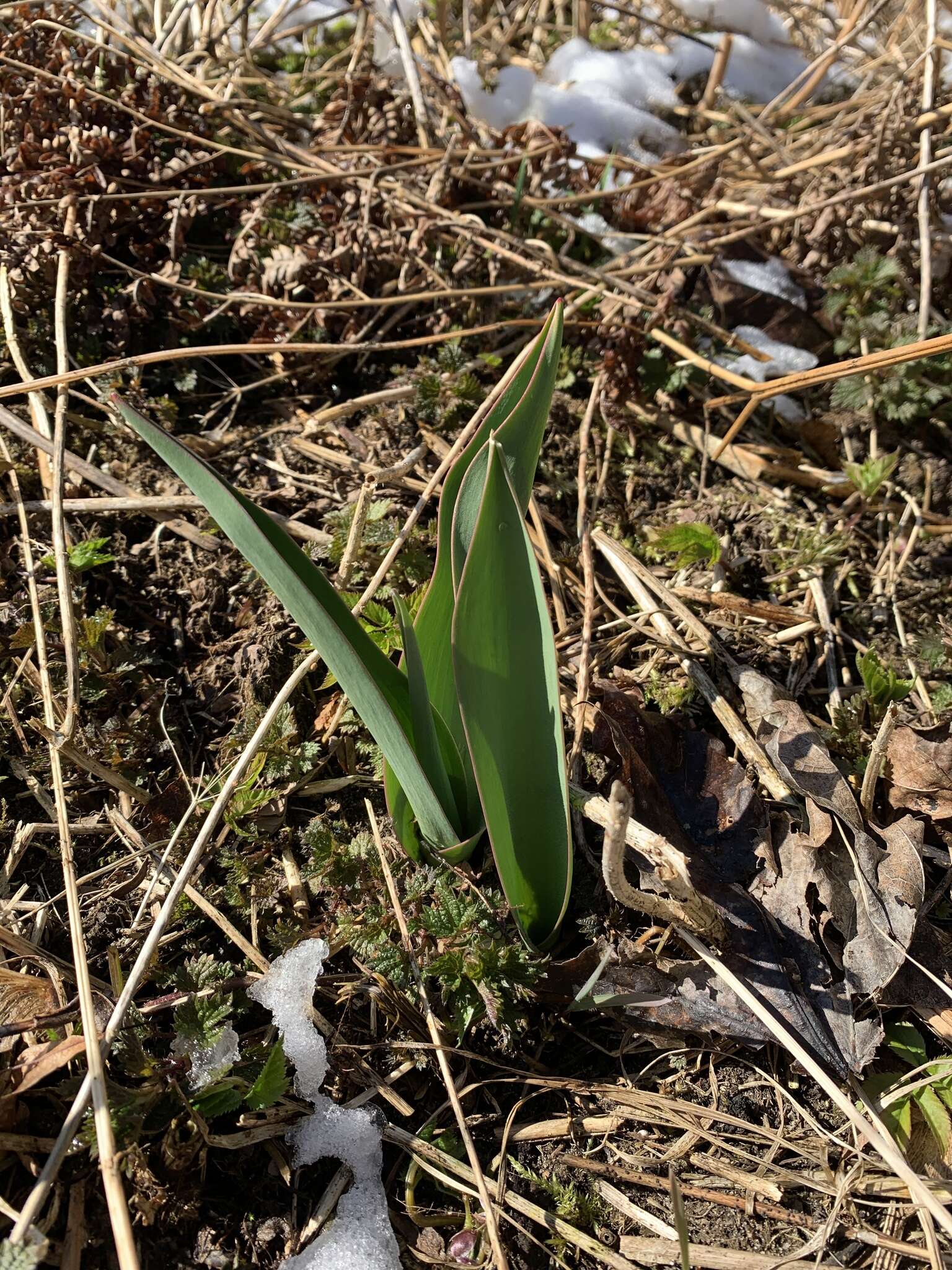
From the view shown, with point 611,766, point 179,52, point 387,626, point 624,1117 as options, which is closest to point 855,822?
point 611,766

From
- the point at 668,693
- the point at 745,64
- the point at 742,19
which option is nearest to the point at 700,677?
the point at 668,693

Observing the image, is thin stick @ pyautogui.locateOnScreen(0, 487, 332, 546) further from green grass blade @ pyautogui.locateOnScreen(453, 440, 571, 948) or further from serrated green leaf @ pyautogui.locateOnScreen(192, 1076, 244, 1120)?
serrated green leaf @ pyautogui.locateOnScreen(192, 1076, 244, 1120)

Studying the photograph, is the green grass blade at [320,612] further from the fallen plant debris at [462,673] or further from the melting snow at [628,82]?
the melting snow at [628,82]

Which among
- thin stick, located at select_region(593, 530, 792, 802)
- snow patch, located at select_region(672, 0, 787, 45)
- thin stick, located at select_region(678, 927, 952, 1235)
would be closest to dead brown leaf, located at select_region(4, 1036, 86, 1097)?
thin stick, located at select_region(678, 927, 952, 1235)

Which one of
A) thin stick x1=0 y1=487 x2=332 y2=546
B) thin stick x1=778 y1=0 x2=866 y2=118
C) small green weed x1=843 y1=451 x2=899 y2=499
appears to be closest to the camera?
thin stick x1=0 y1=487 x2=332 y2=546

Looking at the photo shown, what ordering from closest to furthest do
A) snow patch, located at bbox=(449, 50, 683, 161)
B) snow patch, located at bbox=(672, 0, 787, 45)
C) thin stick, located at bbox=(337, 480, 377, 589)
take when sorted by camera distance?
thin stick, located at bbox=(337, 480, 377, 589)
snow patch, located at bbox=(449, 50, 683, 161)
snow patch, located at bbox=(672, 0, 787, 45)

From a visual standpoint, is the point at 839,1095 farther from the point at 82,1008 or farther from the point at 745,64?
the point at 745,64

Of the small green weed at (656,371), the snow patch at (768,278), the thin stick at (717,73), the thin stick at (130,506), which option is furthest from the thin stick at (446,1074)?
the thin stick at (717,73)
